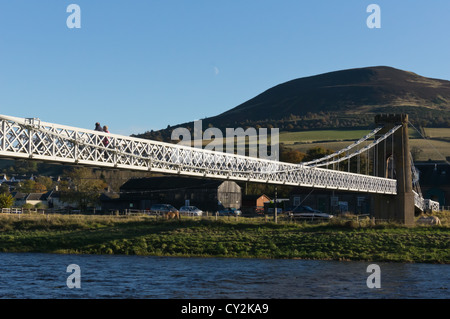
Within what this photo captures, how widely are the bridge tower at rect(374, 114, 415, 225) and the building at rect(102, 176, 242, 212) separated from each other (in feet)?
80.4

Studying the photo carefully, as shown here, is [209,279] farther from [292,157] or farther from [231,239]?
[292,157]

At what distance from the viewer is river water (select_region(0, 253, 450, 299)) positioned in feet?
85.7

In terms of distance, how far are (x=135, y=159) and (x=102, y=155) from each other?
3215 mm

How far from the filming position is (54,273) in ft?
105

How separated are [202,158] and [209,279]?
22262 millimetres

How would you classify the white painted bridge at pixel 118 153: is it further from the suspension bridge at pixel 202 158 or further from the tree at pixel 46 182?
the tree at pixel 46 182

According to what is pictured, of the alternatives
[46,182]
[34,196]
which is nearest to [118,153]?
[34,196]

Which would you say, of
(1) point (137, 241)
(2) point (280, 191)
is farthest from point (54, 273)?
(2) point (280, 191)

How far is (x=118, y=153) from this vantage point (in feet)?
130

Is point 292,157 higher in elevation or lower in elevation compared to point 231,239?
higher
